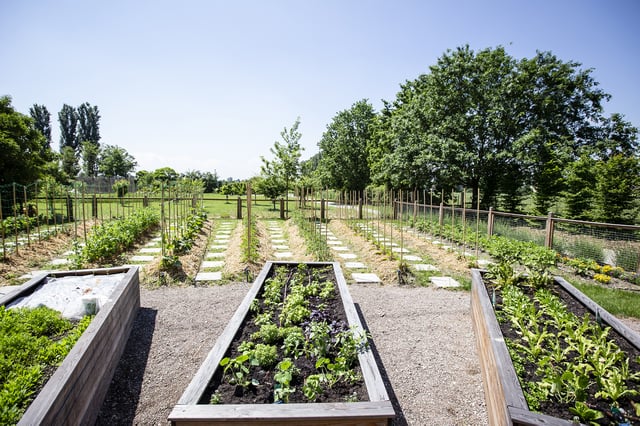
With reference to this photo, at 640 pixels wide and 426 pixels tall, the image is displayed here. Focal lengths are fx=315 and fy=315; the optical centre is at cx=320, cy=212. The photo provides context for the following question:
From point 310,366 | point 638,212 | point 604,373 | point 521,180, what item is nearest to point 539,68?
point 521,180

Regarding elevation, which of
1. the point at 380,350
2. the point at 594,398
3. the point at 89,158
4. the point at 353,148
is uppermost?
the point at 89,158

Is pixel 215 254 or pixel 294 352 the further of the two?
pixel 215 254

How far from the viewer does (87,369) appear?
225 cm

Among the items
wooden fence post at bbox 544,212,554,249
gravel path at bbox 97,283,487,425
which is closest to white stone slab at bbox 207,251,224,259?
gravel path at bbox 97,283,487,425

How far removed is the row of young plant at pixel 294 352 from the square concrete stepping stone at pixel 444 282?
2929 mm

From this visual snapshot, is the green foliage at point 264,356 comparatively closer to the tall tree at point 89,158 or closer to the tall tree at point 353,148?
the tall tree at point 353,148

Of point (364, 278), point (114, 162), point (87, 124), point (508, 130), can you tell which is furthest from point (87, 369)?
point (87, 124)

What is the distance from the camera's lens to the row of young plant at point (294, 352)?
6.86ft

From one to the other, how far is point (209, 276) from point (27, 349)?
3844 mm

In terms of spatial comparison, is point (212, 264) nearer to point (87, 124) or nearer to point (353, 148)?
point (353, 148)

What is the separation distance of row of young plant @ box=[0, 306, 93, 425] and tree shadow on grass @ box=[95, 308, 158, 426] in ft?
1.78

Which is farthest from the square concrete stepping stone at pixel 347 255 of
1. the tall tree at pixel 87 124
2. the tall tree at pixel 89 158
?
the tall tree at pixel 87 124

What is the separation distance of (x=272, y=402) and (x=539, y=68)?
1802 centimetres

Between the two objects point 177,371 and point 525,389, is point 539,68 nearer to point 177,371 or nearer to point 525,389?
point 525,389
